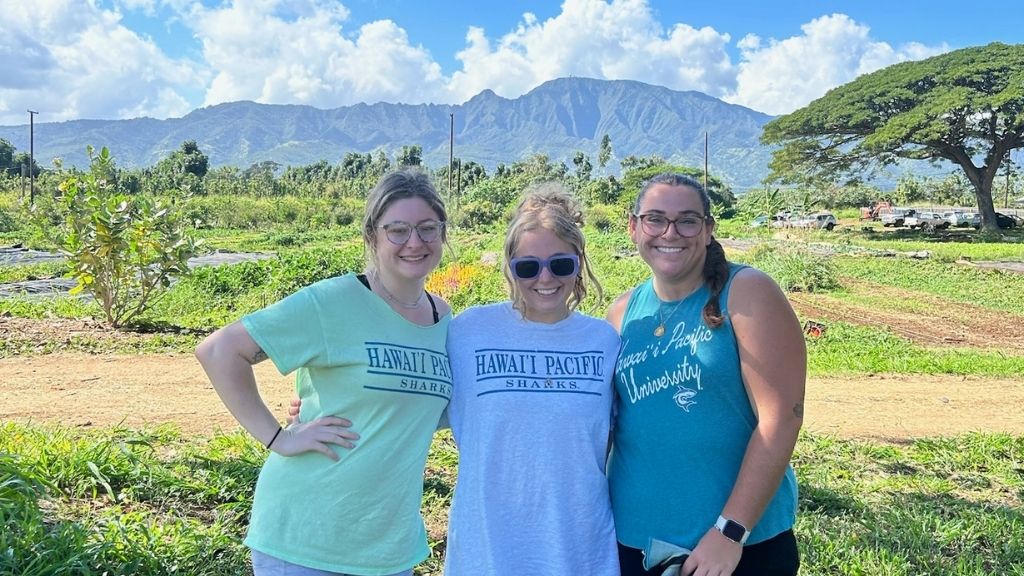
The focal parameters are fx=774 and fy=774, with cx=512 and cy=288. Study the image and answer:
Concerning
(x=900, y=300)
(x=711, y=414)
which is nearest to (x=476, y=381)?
(x=711, y=414)

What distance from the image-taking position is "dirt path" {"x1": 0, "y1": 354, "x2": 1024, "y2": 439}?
557 cm

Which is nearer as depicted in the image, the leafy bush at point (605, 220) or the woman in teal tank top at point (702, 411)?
the woman in teal tank top at point (702, 411)

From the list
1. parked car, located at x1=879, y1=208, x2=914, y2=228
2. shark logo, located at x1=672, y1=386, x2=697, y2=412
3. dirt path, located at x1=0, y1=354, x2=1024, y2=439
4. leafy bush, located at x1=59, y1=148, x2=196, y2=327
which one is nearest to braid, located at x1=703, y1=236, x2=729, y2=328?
shark logo, located at x1=672, y1=386, x2=697, y2=412

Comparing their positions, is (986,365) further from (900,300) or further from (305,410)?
(305,410)

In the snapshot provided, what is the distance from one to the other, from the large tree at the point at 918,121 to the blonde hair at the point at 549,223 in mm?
28729

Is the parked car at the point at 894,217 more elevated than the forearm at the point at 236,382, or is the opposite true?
the parked car at the point at 894,217

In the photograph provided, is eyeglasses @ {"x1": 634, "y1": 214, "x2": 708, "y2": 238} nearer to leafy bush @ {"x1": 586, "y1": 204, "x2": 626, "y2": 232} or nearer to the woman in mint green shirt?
the woman in mint green shirt

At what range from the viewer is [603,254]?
1811 cm

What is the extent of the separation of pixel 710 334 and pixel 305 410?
1.00m

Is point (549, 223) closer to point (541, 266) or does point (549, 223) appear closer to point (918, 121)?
point (541, 266)

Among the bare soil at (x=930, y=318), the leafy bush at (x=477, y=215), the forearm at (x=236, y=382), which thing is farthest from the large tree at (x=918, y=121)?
the forearm at (x=236, y=382)

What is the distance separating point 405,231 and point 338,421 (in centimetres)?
51

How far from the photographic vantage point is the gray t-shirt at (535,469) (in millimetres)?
1779

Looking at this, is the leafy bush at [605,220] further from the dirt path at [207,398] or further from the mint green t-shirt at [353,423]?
the mint green t-shirt at [353,423]
